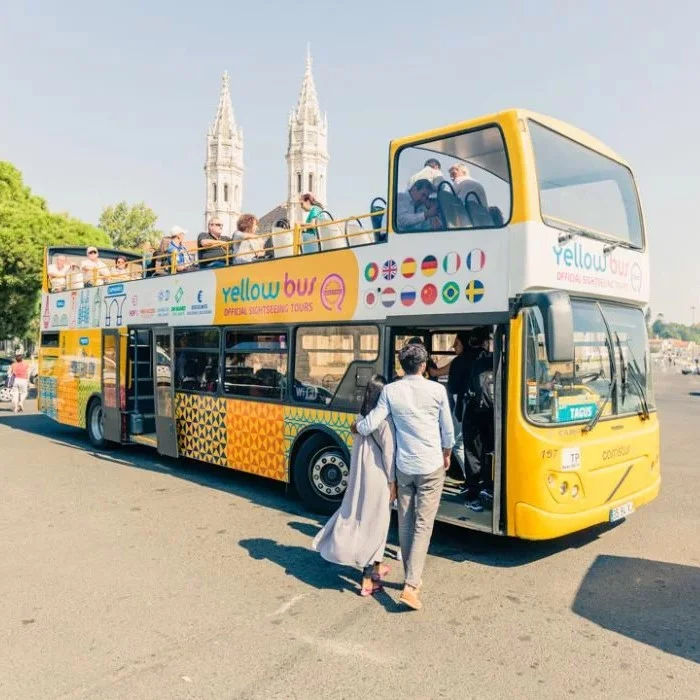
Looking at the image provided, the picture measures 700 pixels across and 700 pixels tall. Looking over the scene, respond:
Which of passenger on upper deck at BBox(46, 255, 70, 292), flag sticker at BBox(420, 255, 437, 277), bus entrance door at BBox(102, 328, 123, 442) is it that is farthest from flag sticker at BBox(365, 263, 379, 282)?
passenger on upper deck at BBox(46, 255, 70, 292)

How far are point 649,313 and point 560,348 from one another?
91.4 inches

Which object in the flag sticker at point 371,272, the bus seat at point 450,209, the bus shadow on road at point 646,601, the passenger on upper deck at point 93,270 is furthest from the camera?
the passenger on upper deck at point 93,270

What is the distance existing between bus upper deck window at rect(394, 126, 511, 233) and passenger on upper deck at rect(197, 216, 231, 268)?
3.09 metres

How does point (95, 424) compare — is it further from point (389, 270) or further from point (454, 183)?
point (454, 183)

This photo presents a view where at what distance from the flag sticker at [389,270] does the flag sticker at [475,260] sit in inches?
33.4

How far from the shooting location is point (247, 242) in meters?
8.44

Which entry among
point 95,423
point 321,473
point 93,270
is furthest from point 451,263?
point 93,270

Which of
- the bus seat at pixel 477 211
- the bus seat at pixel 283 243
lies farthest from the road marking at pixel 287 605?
the bus seat at pixel 283 243

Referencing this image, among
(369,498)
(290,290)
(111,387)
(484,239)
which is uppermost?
(484,239)

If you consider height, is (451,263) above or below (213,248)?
below

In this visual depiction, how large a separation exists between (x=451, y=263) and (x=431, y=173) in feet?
2.91

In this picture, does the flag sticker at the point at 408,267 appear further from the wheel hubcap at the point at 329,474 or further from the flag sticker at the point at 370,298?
the wheel hubcap at the point at 329,474

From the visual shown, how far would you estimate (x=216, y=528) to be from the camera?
6.42 m

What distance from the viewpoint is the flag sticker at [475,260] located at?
553cm
